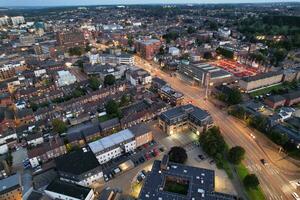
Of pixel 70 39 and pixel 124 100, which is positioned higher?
pixel 70 39

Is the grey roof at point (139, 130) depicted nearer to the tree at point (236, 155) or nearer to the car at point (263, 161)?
the tree at point (236, 155)

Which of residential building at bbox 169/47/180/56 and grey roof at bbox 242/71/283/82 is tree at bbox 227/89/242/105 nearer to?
grey roof at bbox 242/71/283/82

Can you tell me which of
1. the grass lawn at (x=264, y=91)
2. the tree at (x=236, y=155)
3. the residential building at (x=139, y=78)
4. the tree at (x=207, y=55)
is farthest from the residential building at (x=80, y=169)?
the tree at (x=207, y=55)

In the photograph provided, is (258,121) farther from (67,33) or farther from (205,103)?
(67,33)

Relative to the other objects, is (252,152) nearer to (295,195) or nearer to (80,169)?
(295,195)

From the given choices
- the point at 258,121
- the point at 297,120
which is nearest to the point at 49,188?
the point at 258,121

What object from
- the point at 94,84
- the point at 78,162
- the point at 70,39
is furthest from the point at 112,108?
the point at 70,39
